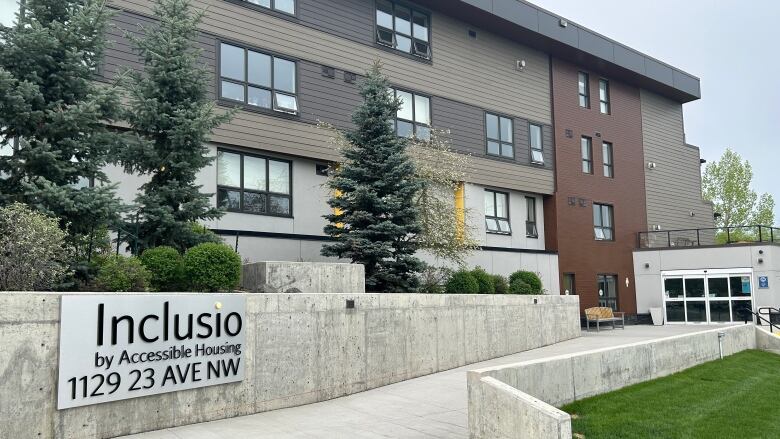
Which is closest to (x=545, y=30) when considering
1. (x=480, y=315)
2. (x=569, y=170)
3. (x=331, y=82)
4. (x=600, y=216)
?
(x=569, y=170)

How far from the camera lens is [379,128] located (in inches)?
644

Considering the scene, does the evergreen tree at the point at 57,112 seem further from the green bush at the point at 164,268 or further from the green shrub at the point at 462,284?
the green shrub at the point at 462,284

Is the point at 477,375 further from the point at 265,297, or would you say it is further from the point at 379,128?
the point at 379,128

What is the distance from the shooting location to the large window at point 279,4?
61.4ft

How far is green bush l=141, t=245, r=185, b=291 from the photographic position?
35.6ft

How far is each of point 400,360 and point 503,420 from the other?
16.8ft

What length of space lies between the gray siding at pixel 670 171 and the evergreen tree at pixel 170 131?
78.7 ft

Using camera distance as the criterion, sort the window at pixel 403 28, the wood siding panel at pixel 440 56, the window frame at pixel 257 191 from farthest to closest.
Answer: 1. the window at pixel 403 28
2. the wood siding panel at pixel 440 56
3. the window frame at pixel 257 191

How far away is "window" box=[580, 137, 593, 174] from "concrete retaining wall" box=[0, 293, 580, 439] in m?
12.8

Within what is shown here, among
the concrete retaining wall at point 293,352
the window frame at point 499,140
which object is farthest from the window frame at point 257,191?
the window frame at point 499,140

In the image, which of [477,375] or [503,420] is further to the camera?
[477,375]

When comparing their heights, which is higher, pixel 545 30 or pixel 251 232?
pixel 545 30

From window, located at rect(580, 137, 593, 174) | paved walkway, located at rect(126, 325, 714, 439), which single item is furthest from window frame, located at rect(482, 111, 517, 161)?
paved walkway, located at rect(126, 325, 714, 439)

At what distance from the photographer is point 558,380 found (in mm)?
10023
